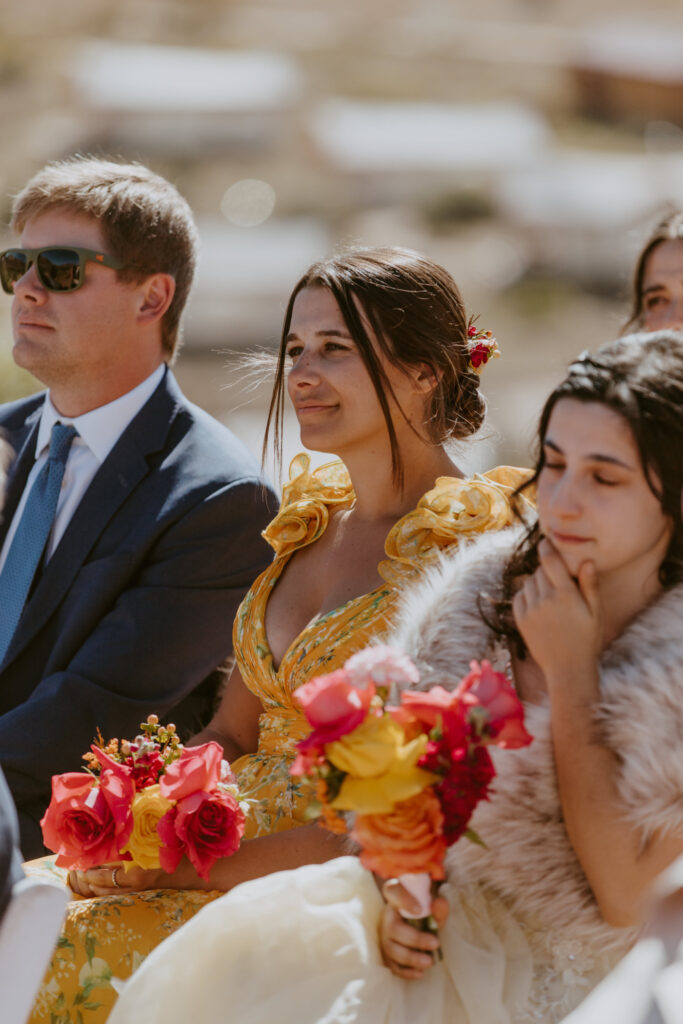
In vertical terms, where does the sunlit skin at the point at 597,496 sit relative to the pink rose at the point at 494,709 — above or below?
above

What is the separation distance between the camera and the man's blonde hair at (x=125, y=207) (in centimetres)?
353

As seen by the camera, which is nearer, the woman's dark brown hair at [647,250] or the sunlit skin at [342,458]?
the sunlit skin at [342,458]

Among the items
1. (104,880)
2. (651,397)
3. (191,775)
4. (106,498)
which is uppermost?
(651,397)

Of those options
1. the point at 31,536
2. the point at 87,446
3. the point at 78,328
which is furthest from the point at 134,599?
the point at 78,328

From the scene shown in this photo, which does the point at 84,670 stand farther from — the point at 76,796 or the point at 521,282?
the point at 521,282

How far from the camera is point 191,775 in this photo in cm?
222

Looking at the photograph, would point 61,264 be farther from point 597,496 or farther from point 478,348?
point 597,496

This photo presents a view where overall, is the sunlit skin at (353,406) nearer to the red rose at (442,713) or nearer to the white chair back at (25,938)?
the red rose at (442,713)

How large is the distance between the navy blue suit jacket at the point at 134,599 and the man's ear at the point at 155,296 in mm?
330

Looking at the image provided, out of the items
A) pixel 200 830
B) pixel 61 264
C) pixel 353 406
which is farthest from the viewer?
pixel 61 264

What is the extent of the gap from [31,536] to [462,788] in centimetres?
198

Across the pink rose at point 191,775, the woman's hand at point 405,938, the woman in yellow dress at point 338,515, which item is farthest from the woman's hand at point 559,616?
the pink rose at point 191,775

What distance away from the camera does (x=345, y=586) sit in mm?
2668

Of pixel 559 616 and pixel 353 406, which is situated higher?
pixel 353 406
